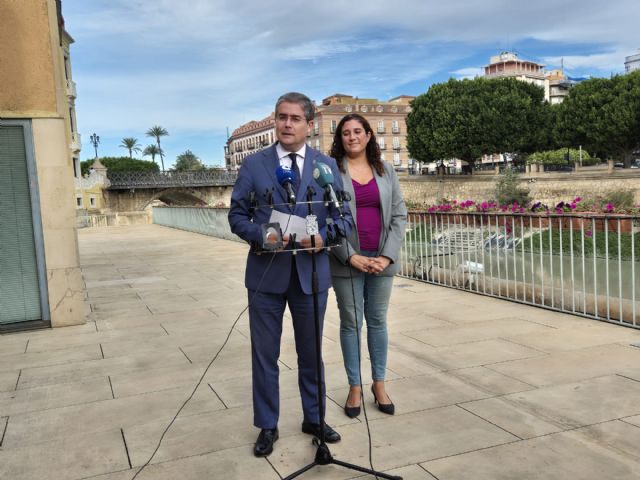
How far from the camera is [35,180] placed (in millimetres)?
6641

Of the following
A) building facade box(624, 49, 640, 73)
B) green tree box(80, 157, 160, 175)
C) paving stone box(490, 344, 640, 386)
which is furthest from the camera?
building facade box(624, 49, 640, 73)

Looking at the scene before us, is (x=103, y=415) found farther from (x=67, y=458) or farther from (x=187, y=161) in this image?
(x=187, y=161)

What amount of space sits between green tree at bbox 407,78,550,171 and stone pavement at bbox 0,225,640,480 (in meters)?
47.1

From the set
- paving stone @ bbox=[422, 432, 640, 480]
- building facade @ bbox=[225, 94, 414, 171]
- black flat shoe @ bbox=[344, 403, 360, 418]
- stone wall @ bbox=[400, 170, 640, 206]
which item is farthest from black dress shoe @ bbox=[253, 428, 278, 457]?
building facade @ bbox=[225, 94, 414, 171]

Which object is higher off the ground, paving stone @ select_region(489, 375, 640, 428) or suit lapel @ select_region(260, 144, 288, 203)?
suit lapel @ select_region(260, 144, 288, 203)

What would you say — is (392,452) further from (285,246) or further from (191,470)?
(285,246)

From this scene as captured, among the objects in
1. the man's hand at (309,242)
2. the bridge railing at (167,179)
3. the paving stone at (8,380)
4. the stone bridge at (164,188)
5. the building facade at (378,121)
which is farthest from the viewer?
the building facade at (378,121)

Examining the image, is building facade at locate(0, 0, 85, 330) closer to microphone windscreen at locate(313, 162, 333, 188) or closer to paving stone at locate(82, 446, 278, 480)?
paving stone at locate(82, 446, 278, 480)

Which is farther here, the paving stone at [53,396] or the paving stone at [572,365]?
the paving stone at [572,365]

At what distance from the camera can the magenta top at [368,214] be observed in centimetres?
369

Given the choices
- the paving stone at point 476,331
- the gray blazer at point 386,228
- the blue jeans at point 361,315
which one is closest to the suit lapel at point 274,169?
the gray blazer at point 386,228

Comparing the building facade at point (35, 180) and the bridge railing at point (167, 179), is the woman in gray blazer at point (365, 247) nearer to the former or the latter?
the building facade at point (35, 180)

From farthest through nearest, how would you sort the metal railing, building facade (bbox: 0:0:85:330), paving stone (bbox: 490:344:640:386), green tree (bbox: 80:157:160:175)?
1. green tree (bbox: 80:157:160:175)
2. building facade (bbox: 0:0:85:330)
3. the metal railing
4. paving stone (bbox: 490:344:640:386)

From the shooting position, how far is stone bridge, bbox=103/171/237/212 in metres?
56.5
